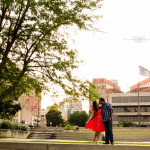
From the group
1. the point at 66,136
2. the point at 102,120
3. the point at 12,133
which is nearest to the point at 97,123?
the point at 102,120

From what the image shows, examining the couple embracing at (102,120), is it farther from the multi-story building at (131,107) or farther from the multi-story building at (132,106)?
the multi-story building at (131,107)

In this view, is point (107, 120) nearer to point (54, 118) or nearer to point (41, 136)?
point (41, 136)

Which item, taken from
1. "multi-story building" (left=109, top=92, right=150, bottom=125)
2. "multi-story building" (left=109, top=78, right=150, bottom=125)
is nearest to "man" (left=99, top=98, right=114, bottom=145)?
"multi-story building" (left=109, top=78, right=150, bottom=125)

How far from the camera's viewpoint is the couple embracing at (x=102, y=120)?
9102mm

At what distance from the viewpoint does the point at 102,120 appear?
9484 millimetres

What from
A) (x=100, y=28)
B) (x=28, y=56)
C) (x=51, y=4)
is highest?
(x=51, y=4)

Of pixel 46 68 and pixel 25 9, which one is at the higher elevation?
pixel 25 9

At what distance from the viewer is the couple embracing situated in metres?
9.10

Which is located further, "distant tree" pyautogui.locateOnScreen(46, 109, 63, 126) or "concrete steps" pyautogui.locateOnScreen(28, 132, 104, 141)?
"distant tree" pyautogui.locateOnScreen(46, 109, 63, 126)

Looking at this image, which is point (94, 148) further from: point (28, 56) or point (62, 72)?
point (28, 56)

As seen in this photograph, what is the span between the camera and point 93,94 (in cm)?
1212

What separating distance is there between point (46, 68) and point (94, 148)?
6.14 m

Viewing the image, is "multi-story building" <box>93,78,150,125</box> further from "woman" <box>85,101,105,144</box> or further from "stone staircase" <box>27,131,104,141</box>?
"woman" <box>85,101,105,144</box>

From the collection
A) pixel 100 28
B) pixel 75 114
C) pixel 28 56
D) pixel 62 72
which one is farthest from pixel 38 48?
pixel 75 114
